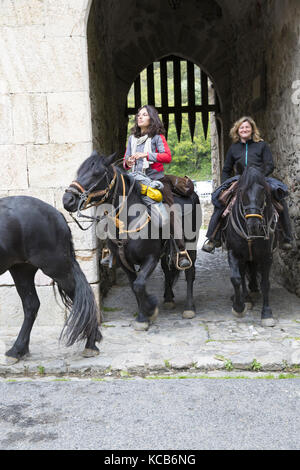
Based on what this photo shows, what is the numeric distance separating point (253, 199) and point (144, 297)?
1.41m

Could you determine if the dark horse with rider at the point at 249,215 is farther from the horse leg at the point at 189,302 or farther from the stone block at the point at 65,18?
the stone block at the point at 65,18

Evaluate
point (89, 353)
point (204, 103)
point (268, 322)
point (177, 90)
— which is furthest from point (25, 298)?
point (204, 103)

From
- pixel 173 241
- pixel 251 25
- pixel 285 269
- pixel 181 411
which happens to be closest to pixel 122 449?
pixel 181 411

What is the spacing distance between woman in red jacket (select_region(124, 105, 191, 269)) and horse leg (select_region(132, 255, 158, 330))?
40cm

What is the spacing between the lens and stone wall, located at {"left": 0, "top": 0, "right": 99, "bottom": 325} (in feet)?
16.5

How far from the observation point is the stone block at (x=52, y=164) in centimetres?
511

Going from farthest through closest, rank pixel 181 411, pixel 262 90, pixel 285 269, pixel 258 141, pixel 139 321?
1. pixel 262 90
2. pixel 285 269
3. pixel 258 141
4. pixel 139 321
5. pixel 181 411

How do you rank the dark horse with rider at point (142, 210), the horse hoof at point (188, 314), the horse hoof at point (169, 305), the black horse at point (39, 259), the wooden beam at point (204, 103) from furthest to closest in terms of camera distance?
the wooden beam at point (204, 103) < the horse hoof at point (169, 305) < the horse hoof at point (188, 314) < the dark horse with rider at point (142, 210) < the black horse at point (39, 259)

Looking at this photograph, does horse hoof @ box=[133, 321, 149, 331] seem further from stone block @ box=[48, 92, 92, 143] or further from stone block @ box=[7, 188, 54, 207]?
stone block @ box=[48, 92, 92, 143]

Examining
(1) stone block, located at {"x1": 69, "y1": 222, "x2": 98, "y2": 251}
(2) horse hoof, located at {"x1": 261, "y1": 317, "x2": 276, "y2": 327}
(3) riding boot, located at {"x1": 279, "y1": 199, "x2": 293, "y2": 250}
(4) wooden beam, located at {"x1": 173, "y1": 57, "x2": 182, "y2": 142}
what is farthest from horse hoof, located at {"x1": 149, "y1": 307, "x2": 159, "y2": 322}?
(4) wooden beam, located at {"x1": 173, "y1": 57, "x2": 182, "y2": 142}

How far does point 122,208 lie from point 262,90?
153 inches

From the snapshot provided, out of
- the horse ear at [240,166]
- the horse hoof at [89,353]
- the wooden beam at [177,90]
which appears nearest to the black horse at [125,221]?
the horse hoof at [89,353]

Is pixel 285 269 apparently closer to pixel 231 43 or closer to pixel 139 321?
pixel 139 321

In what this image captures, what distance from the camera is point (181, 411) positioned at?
3.17m
